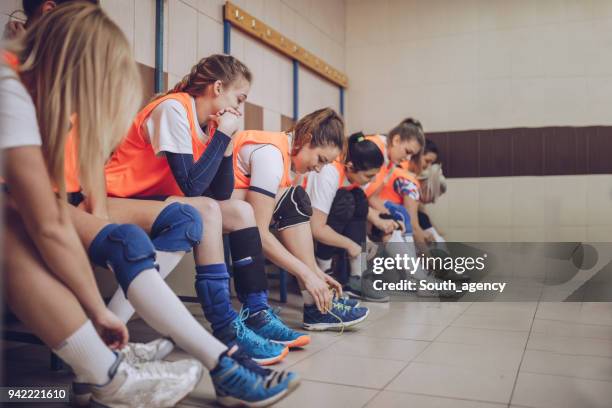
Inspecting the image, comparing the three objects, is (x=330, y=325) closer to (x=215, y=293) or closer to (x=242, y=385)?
(x=215, y=293)

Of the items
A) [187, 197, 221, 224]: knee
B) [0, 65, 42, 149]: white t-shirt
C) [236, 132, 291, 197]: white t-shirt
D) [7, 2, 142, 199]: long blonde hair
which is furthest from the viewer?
[236, 132, 291, 197]: white t-shirt

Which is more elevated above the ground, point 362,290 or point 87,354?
point 87,354

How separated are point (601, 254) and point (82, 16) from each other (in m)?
3.89

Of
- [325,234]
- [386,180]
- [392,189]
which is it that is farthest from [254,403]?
[392,189]

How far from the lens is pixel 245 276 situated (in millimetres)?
1658

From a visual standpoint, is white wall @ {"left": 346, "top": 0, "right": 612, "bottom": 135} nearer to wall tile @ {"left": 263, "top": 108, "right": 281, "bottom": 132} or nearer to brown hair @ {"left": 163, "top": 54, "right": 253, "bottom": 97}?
wall tile @ {"left": 263, "top": 108, "right": 281, "bottom": 132}

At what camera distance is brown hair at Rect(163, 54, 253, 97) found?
1.71 m

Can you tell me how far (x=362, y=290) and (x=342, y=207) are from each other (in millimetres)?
465

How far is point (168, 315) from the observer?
1100mm

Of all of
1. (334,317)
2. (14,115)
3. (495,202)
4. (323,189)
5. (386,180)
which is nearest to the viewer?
(14,115)

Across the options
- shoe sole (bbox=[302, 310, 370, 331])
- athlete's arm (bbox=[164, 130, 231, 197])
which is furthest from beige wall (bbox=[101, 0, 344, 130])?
shoe sole (bbox=[302, 310, 370, 331])

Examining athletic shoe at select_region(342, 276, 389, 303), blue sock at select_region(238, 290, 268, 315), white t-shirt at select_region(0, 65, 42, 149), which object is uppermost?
white t-shirt at select_region(0, 65, 42, 149)

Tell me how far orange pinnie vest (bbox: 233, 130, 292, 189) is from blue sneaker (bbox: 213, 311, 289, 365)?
60 cm

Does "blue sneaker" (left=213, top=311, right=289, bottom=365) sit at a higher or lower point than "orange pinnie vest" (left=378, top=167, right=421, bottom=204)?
lower
